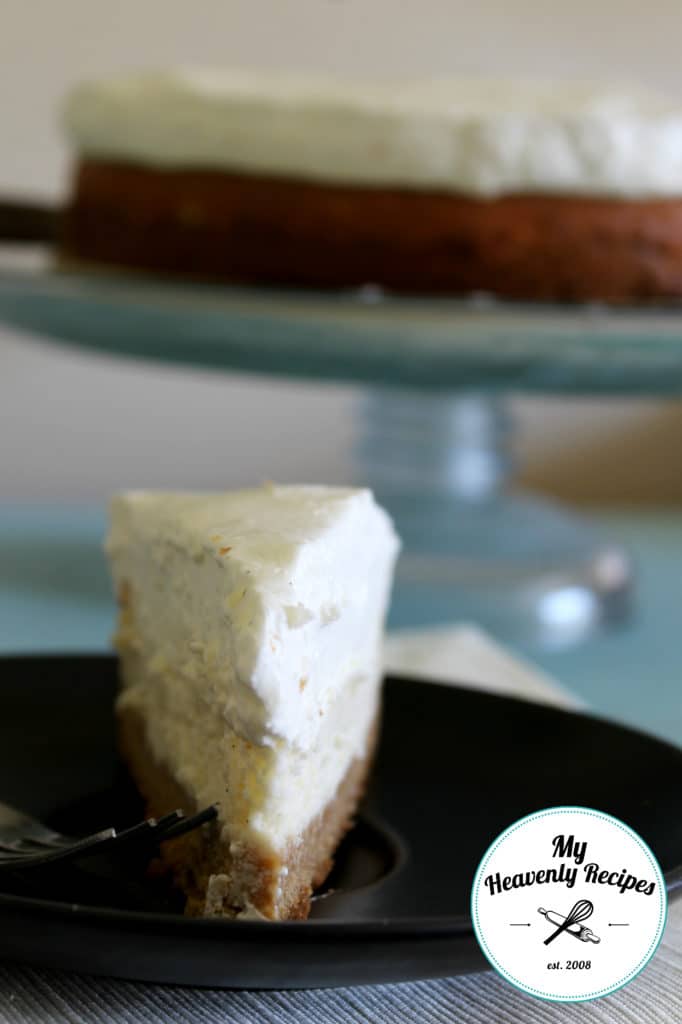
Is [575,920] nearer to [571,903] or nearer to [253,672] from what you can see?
[571,903]

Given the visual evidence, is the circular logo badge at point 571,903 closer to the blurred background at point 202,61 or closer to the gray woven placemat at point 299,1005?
the gray woven placemat at point 299,1005

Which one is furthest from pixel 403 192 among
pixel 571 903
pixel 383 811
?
pixel 571 903

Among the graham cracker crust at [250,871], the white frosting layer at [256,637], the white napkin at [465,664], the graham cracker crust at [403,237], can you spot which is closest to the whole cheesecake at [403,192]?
the graham cracker crust at [403,237]

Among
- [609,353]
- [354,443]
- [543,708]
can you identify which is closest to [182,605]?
[543,708]

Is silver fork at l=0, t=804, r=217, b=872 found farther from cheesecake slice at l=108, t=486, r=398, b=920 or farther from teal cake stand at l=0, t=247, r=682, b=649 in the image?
teal cake stand at l=0, t=247, r=682, b=649

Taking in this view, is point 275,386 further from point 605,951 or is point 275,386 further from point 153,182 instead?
point 605,951

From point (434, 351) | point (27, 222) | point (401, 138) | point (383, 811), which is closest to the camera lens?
point (383, 811)
